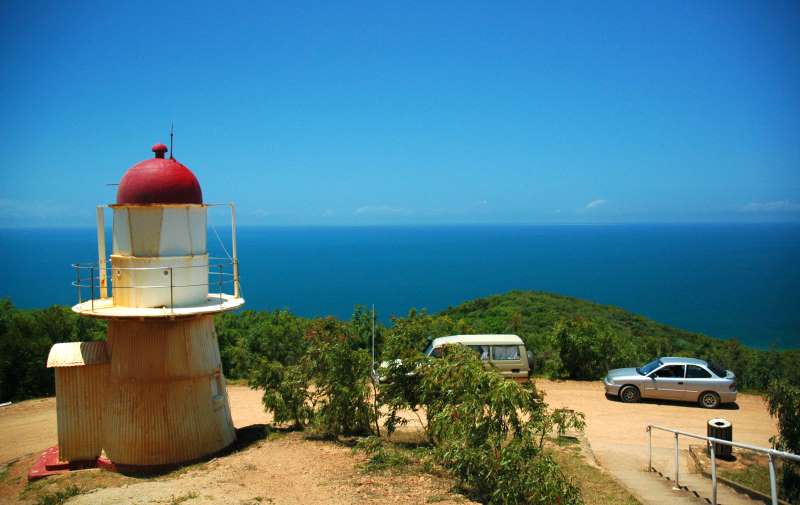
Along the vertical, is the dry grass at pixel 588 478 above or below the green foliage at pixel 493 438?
below

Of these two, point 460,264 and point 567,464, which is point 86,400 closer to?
point 567,464

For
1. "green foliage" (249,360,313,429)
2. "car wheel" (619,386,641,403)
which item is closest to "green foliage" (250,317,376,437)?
"green foliage" (249,360,313,429)

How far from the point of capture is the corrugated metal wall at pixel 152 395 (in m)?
10.7

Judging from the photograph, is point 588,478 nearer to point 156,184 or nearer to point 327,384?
point 327,384

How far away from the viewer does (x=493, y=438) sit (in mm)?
8000

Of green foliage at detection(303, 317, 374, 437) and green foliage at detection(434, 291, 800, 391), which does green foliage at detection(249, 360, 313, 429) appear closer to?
green foliage at detection(303, 317, 374, 437)

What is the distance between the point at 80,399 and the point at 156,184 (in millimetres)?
4643

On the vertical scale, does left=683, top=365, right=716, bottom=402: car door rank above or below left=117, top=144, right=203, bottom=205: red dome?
below

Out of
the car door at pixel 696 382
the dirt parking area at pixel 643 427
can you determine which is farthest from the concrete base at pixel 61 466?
the car door at pixel 696 382

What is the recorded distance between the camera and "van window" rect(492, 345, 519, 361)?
17062 mm

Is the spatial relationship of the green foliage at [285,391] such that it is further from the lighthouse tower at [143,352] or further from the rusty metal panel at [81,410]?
the rusty metal panel at [81,410]

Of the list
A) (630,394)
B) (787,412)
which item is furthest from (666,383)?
(787,412)

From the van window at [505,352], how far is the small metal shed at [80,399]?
36.0ft

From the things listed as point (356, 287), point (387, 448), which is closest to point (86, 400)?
point (387, 448)
